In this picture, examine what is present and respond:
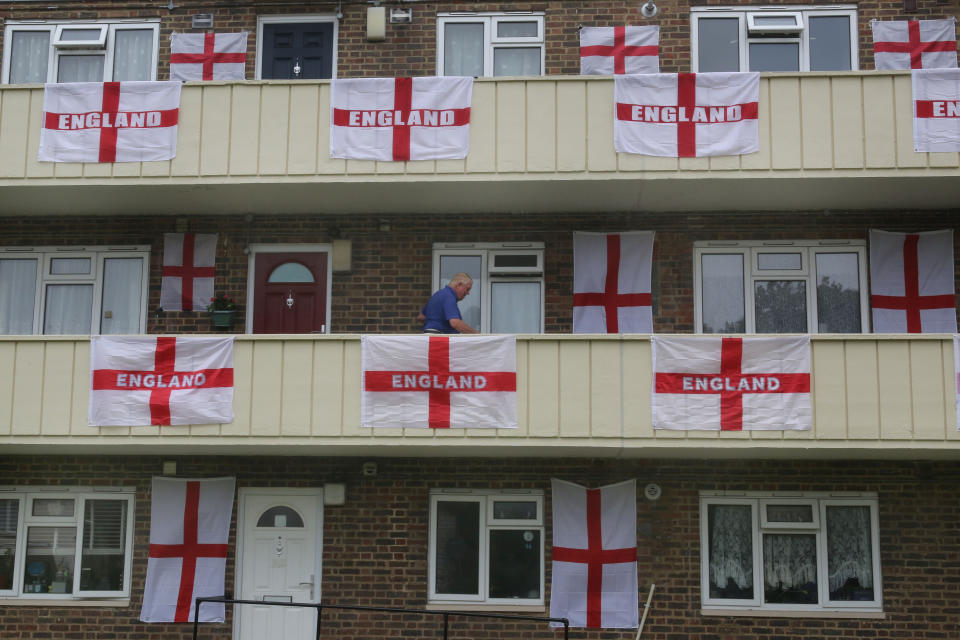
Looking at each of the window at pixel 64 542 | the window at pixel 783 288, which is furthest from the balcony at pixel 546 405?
the window at pixel 783 288

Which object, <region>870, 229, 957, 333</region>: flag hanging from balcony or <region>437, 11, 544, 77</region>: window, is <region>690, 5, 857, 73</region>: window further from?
<region>870, 229, 957, 333</region>: flag hanging from balcony

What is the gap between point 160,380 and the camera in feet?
39.0

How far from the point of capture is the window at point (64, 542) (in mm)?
12789

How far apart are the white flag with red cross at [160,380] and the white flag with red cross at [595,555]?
3.98 meters

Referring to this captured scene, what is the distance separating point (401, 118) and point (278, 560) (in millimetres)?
5353

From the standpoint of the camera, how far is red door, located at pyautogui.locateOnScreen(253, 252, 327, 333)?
1335cm

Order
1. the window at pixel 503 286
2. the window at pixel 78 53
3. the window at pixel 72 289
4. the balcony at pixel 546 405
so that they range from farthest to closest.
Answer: the window at pixel 78 53, the window at pixel 72 289, the window at pixel 503 286, the balcony at pixel 546 405

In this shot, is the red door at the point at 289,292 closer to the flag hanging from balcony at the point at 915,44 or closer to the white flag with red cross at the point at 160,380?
the white flag with red cross at the point at 160,380

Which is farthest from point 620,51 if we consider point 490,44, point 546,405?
point 546,405

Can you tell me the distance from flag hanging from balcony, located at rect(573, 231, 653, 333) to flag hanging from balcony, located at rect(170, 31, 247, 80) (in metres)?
4.84

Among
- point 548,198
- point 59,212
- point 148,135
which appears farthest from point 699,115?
point 59,212

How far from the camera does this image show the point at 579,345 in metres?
11.6

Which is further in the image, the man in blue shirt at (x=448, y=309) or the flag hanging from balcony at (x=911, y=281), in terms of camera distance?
the flag hanging from balcony at (x=911, y=281)

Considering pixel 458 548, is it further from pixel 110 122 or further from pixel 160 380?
pixel 110 122
